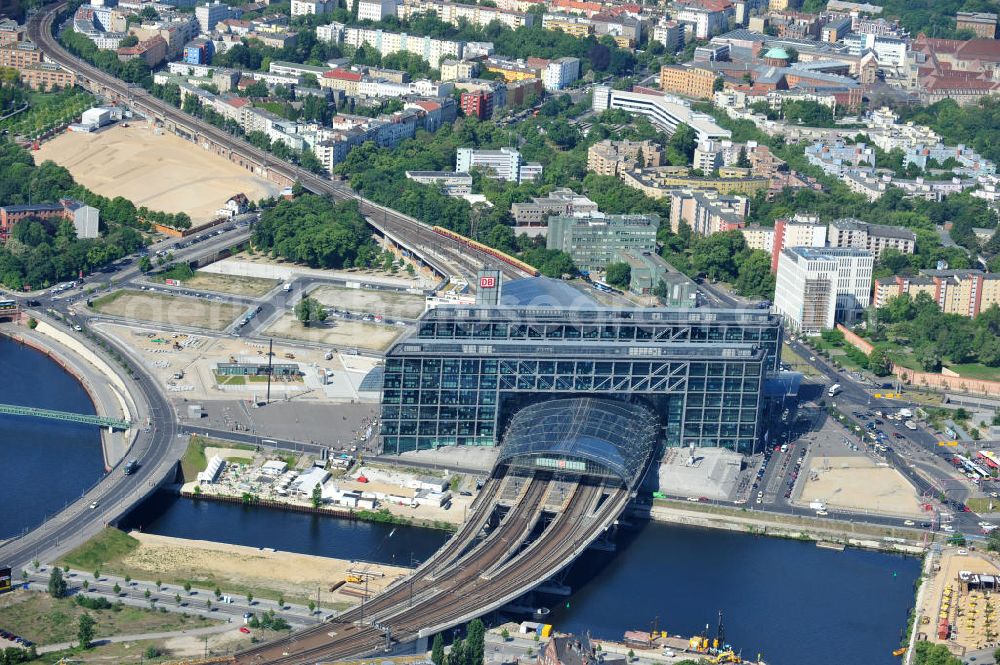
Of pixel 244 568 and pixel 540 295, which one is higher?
pixel 540 295

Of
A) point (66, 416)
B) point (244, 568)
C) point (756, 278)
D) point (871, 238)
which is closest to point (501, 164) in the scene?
point (756, 278)

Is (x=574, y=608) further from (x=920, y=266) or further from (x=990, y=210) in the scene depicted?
(x=990, y=210)

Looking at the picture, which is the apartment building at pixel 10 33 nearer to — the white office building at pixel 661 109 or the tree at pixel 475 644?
the white office building at pixel 661 109

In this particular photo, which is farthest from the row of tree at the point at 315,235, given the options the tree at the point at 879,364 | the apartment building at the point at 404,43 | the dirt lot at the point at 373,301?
the apartment building at the point at 404,43

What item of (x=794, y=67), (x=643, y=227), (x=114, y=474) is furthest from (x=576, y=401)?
(x=794, y=67)

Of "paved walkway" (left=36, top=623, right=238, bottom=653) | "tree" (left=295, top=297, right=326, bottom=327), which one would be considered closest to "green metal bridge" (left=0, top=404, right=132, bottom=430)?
"tree" (left=295, top=297, right=326, bottom=327)

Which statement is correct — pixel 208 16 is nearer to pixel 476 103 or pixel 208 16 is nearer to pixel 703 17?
pixel 476 103

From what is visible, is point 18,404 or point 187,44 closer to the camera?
point 18,404
